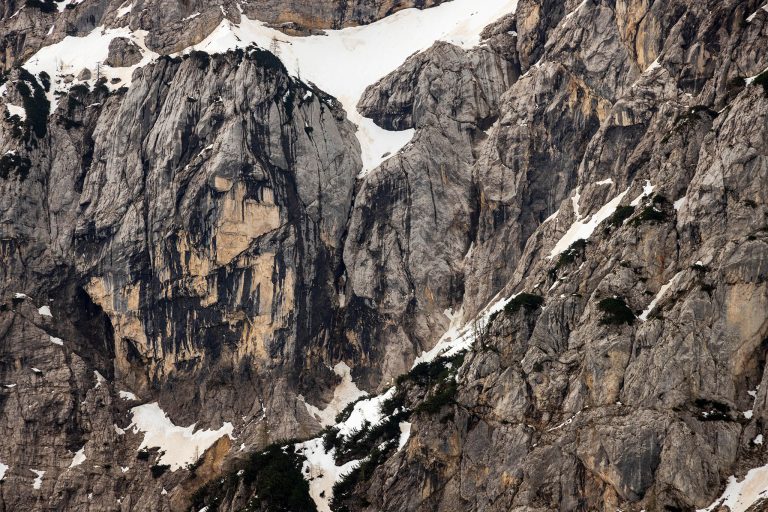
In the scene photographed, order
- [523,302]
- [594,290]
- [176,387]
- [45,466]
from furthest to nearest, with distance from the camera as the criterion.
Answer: [176,387], [45,466], [523,302], [594,290]

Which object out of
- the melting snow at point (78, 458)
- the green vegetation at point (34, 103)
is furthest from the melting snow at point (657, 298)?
the green vegetation at point (34, 103)

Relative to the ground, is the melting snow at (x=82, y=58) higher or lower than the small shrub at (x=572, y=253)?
higher

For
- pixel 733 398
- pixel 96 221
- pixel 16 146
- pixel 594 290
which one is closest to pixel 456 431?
pixel 594 290

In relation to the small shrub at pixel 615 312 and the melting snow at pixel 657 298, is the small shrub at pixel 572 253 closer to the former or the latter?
the small shrub at pixel 615 312

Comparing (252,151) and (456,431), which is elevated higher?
(252,151)

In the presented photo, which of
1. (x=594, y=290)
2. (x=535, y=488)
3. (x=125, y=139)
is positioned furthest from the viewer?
(x=125, y=139)

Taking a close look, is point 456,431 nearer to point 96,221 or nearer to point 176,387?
point 176,387

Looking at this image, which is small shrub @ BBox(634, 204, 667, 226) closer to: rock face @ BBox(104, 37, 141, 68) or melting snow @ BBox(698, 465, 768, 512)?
melting snow @ BBox(698, 465, 768, 512)
